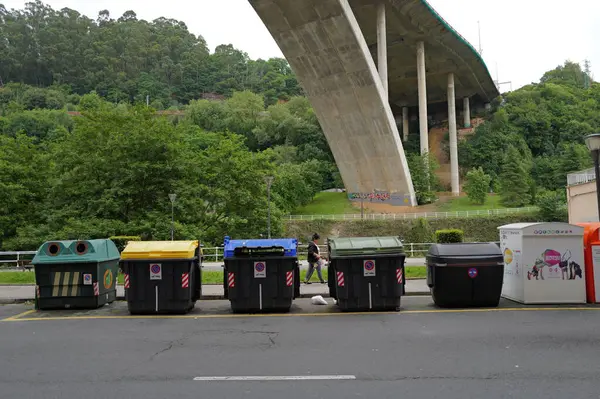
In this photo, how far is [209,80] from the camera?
456 feet

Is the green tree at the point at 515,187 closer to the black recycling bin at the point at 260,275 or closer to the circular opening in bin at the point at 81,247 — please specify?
the black recycling bin at the point at 260,275

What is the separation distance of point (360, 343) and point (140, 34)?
168 m

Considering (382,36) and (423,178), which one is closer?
(382,36)

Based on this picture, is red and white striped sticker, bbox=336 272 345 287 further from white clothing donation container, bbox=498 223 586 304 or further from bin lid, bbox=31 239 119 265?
bin lid, bbox=31 239 119 265

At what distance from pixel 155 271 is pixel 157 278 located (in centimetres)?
16

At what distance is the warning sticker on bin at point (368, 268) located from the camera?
32.3 ft

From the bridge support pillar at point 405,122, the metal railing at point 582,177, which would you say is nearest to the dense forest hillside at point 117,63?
the bridge support pillar at point 405,122

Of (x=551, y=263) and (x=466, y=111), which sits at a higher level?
(x=466, y=111)

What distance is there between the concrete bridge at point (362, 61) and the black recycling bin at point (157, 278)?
107 feet

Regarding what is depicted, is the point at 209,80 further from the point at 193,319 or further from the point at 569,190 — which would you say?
the point at 193,319

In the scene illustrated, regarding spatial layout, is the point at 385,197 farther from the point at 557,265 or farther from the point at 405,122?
the point at 557,265

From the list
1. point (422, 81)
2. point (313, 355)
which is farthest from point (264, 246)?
point (422, 81)

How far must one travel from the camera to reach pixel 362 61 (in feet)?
135

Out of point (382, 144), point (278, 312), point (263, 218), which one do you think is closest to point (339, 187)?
point (382, 144)
